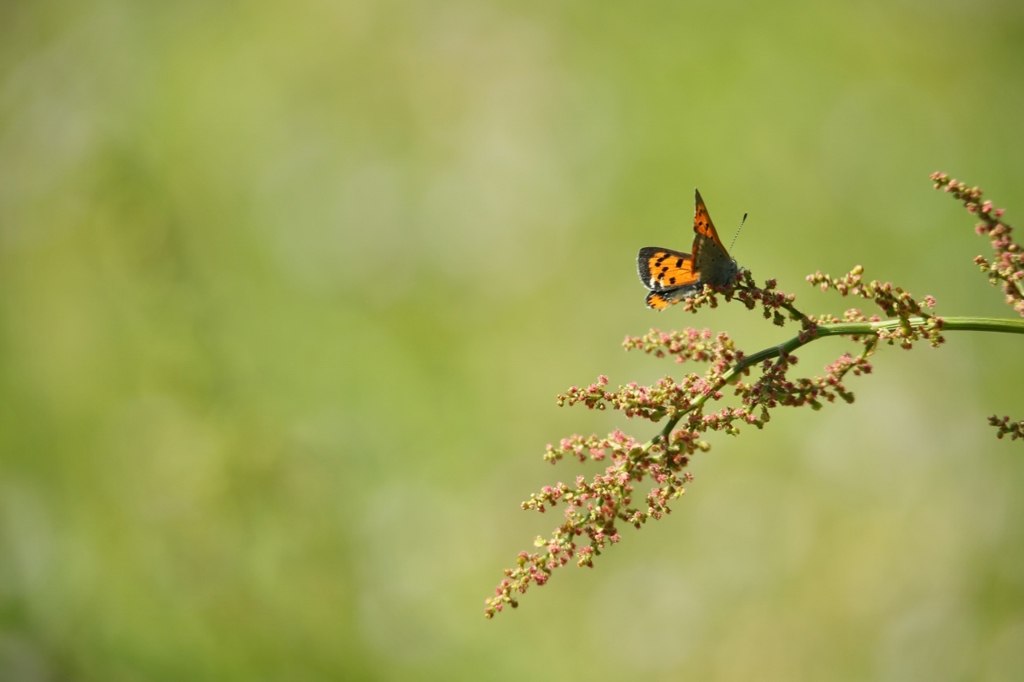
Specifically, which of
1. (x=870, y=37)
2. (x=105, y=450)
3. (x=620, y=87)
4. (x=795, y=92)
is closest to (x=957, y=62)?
(x=870, y=37)

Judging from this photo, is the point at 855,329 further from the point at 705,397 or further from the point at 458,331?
the point at 458,331

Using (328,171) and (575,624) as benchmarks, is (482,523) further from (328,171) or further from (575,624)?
(328,171)

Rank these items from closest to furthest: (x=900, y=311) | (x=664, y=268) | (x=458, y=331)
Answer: (x=900, y=311)
(x=664, y=268)
(x=458, y=331)

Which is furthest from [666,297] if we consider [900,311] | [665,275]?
[900,311]

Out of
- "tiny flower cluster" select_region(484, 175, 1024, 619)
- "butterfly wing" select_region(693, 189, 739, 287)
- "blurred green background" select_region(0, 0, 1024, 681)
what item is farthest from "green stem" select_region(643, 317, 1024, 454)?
"blurred green background" select_region(0, 0, 1024, 681)

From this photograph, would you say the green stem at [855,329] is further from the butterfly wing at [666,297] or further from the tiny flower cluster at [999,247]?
the butterfly wing at [666,297]

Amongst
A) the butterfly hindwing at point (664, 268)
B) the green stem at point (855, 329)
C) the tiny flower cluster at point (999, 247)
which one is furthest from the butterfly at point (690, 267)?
the tiny flower cluster at point (999, 247)
